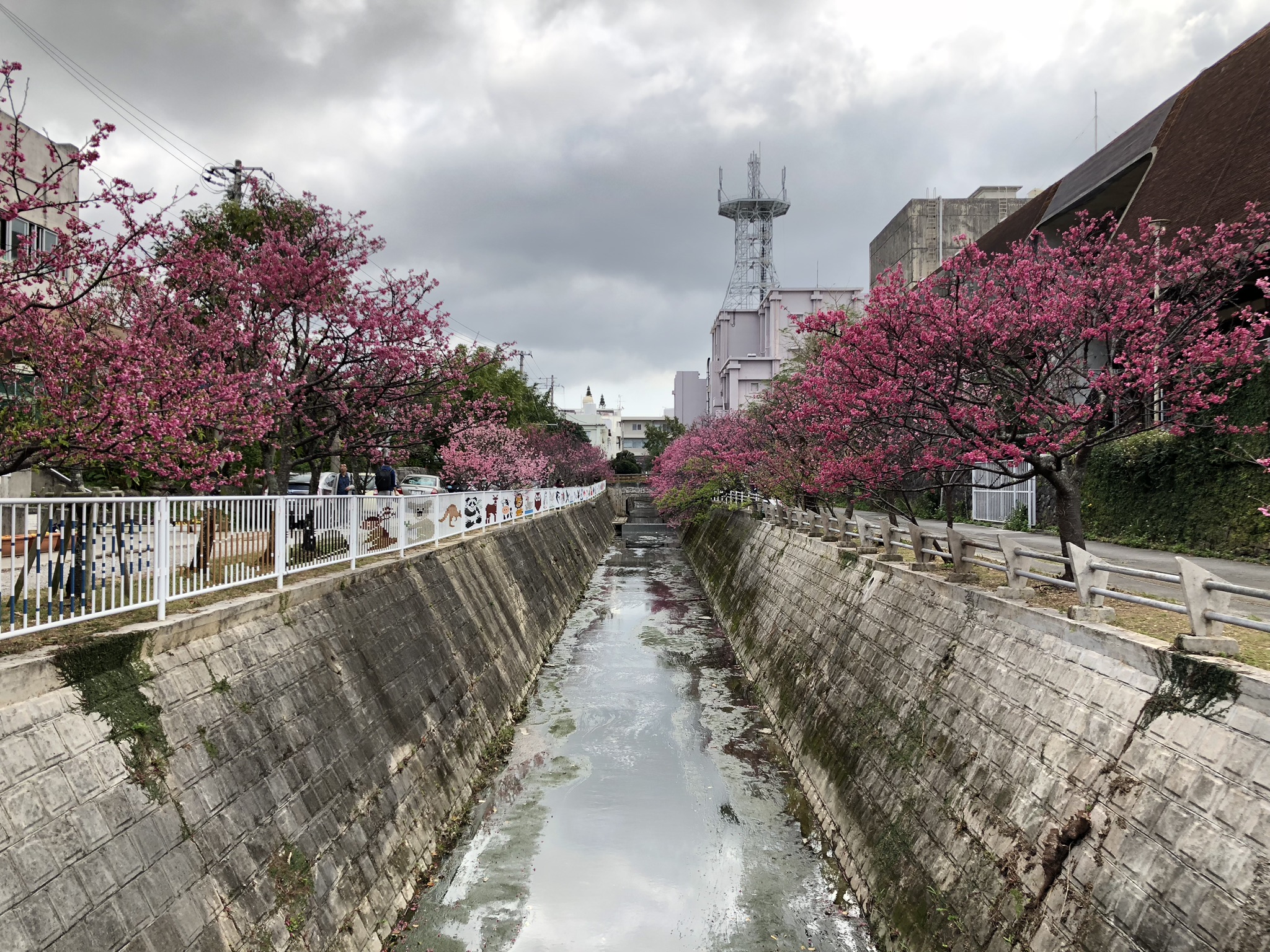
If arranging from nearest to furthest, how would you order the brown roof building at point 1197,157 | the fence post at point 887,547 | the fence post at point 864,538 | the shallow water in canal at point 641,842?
1. the shallow water in canal at point 641,842
2. the fence post at point 887,547
3. the fence post at point 864,538
4. the brown roof building at point 1197,157

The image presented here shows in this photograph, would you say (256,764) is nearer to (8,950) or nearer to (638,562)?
(8,950)

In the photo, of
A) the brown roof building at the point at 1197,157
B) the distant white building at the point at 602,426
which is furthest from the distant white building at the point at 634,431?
the brown roof building at the point at 1197,157

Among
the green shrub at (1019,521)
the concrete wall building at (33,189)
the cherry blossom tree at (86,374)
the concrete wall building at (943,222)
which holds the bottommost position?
the green shrub at (1019,521)

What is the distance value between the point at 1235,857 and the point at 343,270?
51.4 feet

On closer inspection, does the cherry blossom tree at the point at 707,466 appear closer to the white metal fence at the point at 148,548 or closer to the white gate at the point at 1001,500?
the white gate at the point at 1001,500

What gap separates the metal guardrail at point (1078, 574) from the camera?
5.55m

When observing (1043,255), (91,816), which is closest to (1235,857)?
(91,816)

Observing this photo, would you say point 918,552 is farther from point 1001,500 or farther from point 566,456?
point 566,456

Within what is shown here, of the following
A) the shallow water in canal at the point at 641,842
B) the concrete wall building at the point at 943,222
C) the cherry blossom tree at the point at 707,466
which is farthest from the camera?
the concrete wall building at the point at 943,222

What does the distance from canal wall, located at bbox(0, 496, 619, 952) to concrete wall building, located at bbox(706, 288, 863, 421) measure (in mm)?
49610

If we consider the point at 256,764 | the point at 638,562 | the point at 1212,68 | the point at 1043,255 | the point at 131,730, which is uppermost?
the point at 1212,68

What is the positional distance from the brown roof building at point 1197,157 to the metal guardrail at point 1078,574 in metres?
7.84

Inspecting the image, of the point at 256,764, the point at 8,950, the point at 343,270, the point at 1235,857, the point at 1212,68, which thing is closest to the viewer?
the point at 8,950

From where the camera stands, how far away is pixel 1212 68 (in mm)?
20953
